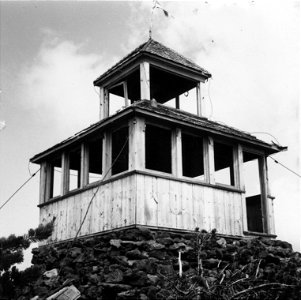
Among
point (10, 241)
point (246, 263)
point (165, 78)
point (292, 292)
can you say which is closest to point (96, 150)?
point (165, 78)

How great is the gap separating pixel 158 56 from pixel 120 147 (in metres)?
3.63

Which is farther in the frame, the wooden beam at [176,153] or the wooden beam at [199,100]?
the wooden beam at [199,100]

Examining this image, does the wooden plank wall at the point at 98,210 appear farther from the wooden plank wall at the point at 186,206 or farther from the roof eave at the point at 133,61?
the roof eave at the point at 133,61

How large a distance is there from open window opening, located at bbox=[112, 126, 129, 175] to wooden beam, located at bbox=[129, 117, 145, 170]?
964 millimetres

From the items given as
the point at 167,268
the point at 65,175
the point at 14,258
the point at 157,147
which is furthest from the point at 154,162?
the point at 14,258

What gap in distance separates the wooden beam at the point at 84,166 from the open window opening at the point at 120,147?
980 mm

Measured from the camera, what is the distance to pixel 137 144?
13.8 meters

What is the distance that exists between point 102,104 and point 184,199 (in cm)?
522

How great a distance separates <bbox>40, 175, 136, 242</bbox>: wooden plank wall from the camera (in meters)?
13.6

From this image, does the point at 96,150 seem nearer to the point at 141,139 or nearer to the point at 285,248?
the point at 141,139

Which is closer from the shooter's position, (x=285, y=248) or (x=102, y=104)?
(x=285, y=248)

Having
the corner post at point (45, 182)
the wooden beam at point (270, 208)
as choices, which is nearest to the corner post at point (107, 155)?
the corner post at point (45, 182)

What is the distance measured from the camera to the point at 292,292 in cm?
1044

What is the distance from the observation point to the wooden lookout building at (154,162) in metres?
13.8
